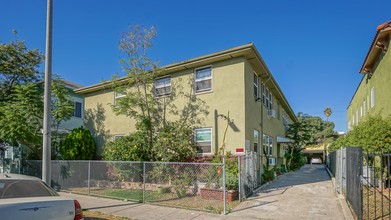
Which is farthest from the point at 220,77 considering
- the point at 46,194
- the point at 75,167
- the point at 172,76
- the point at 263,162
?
the point at 46,194

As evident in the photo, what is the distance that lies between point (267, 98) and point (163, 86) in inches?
251

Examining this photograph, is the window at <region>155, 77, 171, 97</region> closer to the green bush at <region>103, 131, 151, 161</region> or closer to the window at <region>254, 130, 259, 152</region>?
the green bush at <region>103, 131, 151, 161</region>

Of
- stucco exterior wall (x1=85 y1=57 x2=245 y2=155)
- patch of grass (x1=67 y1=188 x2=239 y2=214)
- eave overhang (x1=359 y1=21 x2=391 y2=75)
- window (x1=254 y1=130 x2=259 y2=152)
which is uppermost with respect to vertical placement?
eave overhang (x1=359 y1=21 x2=391 y2=75)

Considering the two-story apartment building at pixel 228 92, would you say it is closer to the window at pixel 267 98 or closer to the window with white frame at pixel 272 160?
the window at pixel 267 98

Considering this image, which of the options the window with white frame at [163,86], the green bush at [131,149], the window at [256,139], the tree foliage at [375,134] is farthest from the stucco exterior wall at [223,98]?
the tree foliage at [375,134]

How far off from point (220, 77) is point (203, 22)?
14.3 feet

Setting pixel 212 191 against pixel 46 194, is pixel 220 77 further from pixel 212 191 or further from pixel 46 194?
pixel 46 194

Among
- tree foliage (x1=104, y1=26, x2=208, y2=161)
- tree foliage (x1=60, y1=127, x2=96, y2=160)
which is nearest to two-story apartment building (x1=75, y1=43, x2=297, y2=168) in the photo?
tree foliage (x1=104, y1=26, x2=208, y2=161)

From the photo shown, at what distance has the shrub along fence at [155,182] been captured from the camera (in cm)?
888

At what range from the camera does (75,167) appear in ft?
39.5

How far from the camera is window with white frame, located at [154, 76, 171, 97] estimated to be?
522 inches

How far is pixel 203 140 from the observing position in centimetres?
1183

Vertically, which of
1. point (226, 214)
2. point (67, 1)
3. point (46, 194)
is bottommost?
point (226, 214)

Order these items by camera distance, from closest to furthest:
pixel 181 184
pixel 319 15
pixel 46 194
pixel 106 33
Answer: pixel 46 194 → pixel 181 184 → pixel 319 15 → pixel 106 33
